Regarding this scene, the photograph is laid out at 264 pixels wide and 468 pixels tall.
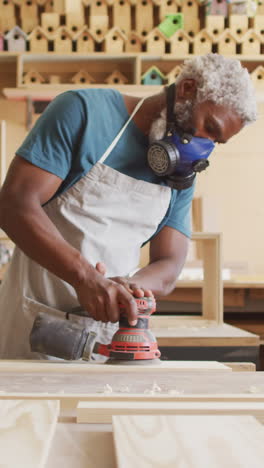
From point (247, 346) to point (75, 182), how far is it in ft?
3.35

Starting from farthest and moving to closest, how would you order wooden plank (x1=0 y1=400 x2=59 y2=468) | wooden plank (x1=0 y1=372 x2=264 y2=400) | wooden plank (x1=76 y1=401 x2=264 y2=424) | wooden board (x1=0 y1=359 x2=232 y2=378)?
wooden board (x1=0 y1=359 x2=232 y2=378)
wooden plank (x1=0 y1=372 x2=264 y2=400)
wooden plank (x1=76 y1=401 x2=264 y2=424)
wooden plank (x1=0 y1=400 x2=59 y2=468)

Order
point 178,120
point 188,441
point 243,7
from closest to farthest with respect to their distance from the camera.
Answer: point 188,441
point 178,120
point 243,7

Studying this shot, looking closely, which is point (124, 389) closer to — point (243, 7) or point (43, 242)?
point (43, 242)

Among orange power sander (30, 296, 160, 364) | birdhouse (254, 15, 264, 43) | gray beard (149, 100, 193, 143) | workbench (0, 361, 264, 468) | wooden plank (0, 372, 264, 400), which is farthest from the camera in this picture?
birdhouse (254, 15, 264, 43)

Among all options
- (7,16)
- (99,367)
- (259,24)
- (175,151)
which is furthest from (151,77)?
(99,367)

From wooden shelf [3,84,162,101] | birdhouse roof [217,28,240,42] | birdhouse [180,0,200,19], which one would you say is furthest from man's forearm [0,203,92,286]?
birdhouse [180,0,200,19]

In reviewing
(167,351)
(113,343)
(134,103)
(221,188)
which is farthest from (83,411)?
(221,188)

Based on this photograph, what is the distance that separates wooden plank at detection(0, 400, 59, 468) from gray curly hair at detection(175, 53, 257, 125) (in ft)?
4.01

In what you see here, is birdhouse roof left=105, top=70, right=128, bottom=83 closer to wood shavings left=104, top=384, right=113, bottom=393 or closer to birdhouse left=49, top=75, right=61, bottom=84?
birdhouse left=49, top=75, right=61, bottom=84

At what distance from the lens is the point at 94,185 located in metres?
1.81

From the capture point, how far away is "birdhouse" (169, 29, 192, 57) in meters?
4.75

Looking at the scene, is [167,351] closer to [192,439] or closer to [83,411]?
[83,411]

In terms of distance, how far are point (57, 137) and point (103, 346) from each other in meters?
0.63

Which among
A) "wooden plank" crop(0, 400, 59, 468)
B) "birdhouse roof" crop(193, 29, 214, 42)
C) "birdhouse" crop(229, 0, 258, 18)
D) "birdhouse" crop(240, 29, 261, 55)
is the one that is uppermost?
"birdhouse" crop(229, 0, 258, 18)
